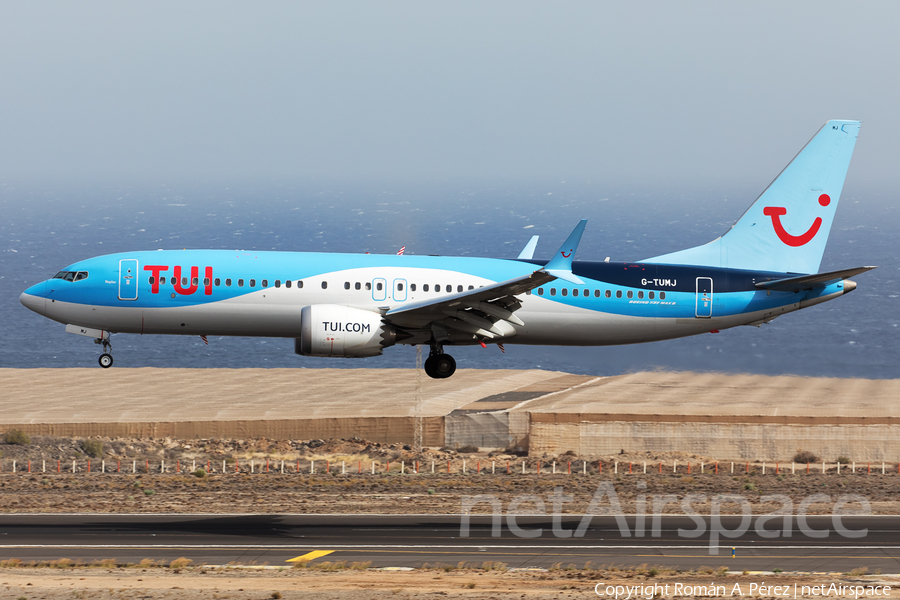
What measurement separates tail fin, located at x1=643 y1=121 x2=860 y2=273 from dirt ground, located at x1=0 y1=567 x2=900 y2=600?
654 inches

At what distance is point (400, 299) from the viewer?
39969 millimetres

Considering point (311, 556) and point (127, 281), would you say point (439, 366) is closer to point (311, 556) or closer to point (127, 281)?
point (311, 556)

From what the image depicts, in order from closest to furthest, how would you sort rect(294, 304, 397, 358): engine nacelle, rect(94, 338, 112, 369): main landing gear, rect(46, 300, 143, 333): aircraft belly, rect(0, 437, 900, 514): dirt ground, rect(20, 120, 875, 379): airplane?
rect(294, 304, 397, 358): engine nacelle → rect(20, 120, 875, 379): airplane → rect(46, 300, 143, 333): aircraft belly → rect(94, 338, 112, 369): main landing gear → rect(0, 437, 900, 514): dirt ground

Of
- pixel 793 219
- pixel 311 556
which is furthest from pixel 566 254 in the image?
pixel 311 556

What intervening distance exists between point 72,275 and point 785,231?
2977 cm

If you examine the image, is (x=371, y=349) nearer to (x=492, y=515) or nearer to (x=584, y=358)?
(x=492, y=515)

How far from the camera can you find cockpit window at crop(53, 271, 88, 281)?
39875 mm

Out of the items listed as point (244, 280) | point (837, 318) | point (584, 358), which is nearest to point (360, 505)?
point (244, 280)

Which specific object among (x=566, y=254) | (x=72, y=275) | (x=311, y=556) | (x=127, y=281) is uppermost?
(x=566, y=254)

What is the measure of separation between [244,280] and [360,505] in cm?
A: 1055

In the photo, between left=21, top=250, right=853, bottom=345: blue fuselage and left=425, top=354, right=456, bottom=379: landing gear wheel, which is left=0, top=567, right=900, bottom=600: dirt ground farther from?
left=21, top=250, right=853, bottom=345: blue fuselage

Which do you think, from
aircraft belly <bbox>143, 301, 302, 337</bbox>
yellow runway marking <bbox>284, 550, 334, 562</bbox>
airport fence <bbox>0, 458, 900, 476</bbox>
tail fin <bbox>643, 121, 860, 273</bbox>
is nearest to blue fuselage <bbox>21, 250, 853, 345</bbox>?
aircraft belly <bbox>143, 301, 302, 337</bbox>

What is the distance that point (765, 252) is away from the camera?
1757 inches

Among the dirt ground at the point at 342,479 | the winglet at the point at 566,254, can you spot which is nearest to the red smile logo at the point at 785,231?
the dirt ground at the point at 342,479
